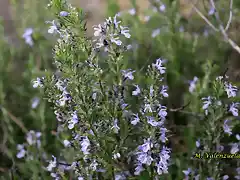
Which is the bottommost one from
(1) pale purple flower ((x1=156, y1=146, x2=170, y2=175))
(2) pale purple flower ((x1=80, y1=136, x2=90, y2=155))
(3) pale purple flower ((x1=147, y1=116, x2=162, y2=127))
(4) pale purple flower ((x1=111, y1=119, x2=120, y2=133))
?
(1) pale purple flower ((x1=156, y1=146, x2=170, y2=175))

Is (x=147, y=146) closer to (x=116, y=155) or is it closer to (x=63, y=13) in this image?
(x=116, y=155)

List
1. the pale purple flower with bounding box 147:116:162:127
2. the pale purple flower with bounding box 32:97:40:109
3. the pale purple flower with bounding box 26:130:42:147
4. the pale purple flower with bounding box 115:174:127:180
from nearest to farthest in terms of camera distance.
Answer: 1. the pale purple flower with bounding box 147:116:162:127
2. the pale purple flower with bounding box 115:174:127:180
3. the pale purple flower with bounding box 26:130:42:147
4. the pale purple flower with bounding box 32:97:40:109

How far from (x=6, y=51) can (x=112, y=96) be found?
0.63 meters

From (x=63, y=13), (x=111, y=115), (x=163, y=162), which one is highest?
(x=63, y=13)

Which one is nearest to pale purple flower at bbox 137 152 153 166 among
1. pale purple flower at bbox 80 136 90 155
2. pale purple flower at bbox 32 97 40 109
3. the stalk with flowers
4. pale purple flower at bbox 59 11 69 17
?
the stalk with flowers

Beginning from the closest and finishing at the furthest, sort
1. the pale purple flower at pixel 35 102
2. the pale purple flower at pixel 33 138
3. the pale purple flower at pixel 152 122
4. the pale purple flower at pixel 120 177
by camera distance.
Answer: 1. the pale purple flower at pixel 152 122
2. the pale purple flower at pixel 120 177
3. the pale purple flower at pixel 33 138
4. the pale purple flower at pixel 35 102

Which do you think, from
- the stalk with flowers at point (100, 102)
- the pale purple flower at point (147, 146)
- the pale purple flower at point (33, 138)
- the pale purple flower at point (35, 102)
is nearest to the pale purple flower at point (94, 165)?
the stalk with flowers at point (100, 102)

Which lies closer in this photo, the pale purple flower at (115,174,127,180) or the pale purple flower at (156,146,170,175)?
the pale purple flower at (156,146,170,175)

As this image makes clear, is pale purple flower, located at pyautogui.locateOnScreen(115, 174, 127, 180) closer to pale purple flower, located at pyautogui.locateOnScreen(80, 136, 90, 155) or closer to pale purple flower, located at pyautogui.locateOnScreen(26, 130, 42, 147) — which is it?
pale purple flower, located at pyautogui.locateOnScreen(80, 136, 90, 155)

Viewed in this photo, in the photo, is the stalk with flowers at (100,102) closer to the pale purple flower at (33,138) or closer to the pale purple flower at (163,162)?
the pale purple flower at (163,162)

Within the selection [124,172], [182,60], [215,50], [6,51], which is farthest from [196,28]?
[124,172]

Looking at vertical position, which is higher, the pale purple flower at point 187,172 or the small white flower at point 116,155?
the small white flower at point 116,155

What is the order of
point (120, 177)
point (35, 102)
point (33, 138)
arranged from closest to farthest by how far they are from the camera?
1. point (120, 177)
2. point (33, 138)
3. point (35, 102)

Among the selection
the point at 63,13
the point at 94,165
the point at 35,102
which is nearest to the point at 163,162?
the point at 94,165
